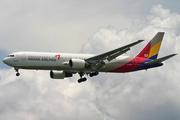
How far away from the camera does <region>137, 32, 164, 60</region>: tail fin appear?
70750mm

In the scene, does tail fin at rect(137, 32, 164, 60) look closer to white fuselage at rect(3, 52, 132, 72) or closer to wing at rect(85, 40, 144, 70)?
wing at rect(85, 40, 144, 70)

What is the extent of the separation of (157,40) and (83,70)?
65.6ft

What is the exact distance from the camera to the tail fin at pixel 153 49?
7075 centimetres

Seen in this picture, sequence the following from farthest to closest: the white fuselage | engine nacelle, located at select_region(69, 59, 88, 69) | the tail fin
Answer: the tail fin, engine nacelle, located at select_region(69, 59, 88, 69), the white fuselage

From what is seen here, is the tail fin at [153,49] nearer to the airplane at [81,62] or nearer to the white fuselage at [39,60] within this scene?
the airplane at [81,62]

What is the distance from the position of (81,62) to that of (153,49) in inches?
768

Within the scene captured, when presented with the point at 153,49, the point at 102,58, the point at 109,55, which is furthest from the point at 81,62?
the point at 153,49

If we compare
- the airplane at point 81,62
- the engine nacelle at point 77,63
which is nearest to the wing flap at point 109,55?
the airplane at point 81,62

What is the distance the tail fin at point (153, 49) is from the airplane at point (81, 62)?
0.82 m

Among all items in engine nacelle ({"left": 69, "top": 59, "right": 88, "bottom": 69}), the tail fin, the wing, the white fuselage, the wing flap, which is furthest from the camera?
the tail fin

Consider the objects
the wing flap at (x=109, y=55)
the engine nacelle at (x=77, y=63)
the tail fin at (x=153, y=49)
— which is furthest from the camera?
the tail fin at (x=153, y=49)

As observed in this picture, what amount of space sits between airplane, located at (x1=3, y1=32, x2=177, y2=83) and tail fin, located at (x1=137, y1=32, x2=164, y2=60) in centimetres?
82

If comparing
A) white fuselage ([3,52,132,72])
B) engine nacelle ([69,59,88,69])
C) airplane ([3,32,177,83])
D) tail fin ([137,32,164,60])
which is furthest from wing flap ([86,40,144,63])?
tail fin ([137,32,164,60])

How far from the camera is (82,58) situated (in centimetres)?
6394
